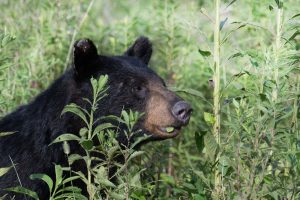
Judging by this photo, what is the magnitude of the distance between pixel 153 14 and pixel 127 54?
7.95ft

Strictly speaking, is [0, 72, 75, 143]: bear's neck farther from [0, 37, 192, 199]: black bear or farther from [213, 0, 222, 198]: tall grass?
[213, 0, 222, 198]: tall grass

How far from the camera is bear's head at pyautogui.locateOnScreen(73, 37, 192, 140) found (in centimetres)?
532

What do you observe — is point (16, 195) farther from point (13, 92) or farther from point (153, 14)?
point (153, 14)

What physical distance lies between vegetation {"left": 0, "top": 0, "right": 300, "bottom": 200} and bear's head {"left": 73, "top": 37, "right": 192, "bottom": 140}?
323mm

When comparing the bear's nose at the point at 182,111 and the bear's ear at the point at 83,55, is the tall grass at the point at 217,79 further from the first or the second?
the bear's ear at the point at 83,55

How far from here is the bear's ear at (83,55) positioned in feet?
17.9

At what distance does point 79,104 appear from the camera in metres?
5.56

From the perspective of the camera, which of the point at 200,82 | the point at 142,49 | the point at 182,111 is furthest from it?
the point at 200,82

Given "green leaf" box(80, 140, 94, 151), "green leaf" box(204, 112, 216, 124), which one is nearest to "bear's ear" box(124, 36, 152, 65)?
"green leaf" box(204, 112, 216, 124)

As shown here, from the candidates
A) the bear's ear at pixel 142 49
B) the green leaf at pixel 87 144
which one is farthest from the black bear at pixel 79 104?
the green leaf at pixel 87 144

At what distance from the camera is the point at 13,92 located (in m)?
6.61

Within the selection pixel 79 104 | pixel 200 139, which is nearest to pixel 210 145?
pixel 200 139

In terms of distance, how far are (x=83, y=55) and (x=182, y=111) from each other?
0.83 m

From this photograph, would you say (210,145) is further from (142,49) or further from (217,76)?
(142,49)
